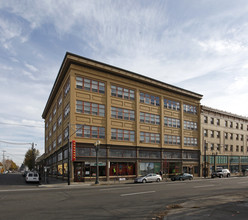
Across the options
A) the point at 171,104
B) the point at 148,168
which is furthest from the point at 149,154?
the point at 171,104

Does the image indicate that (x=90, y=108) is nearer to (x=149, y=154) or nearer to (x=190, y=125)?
(x=149, y=154)

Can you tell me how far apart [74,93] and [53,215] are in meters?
26.8

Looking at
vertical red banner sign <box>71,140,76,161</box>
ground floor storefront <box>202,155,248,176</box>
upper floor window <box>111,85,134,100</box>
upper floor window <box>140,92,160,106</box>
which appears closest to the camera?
vertical red banner sign <box>71,140,76,161</box>

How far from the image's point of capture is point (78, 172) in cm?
3519

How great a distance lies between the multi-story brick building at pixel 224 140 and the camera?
55.3m

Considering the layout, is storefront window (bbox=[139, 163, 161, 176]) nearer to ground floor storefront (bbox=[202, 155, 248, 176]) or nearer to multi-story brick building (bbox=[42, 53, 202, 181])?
multi-story brick building (bbox=[42, 53, 202, 181])

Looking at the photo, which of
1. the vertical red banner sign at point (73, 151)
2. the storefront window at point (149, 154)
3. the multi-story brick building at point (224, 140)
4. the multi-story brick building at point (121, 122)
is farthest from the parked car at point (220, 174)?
the vertical red banner sign at point (73, 151)

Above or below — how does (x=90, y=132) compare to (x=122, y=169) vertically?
above

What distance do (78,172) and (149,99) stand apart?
61.8 feet

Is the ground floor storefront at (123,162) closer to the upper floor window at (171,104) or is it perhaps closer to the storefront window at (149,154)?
the storefront window at (149,154)

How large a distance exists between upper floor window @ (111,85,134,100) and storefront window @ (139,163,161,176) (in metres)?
11.8

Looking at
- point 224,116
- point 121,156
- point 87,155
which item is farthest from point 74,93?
point 224,116

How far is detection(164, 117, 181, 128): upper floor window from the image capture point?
47.8 m

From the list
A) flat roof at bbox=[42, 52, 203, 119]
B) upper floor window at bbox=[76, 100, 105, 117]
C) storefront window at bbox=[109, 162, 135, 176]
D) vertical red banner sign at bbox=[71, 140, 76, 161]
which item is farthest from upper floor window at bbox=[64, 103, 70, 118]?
storefront window at bbox=[109, 162, 135, 176]
